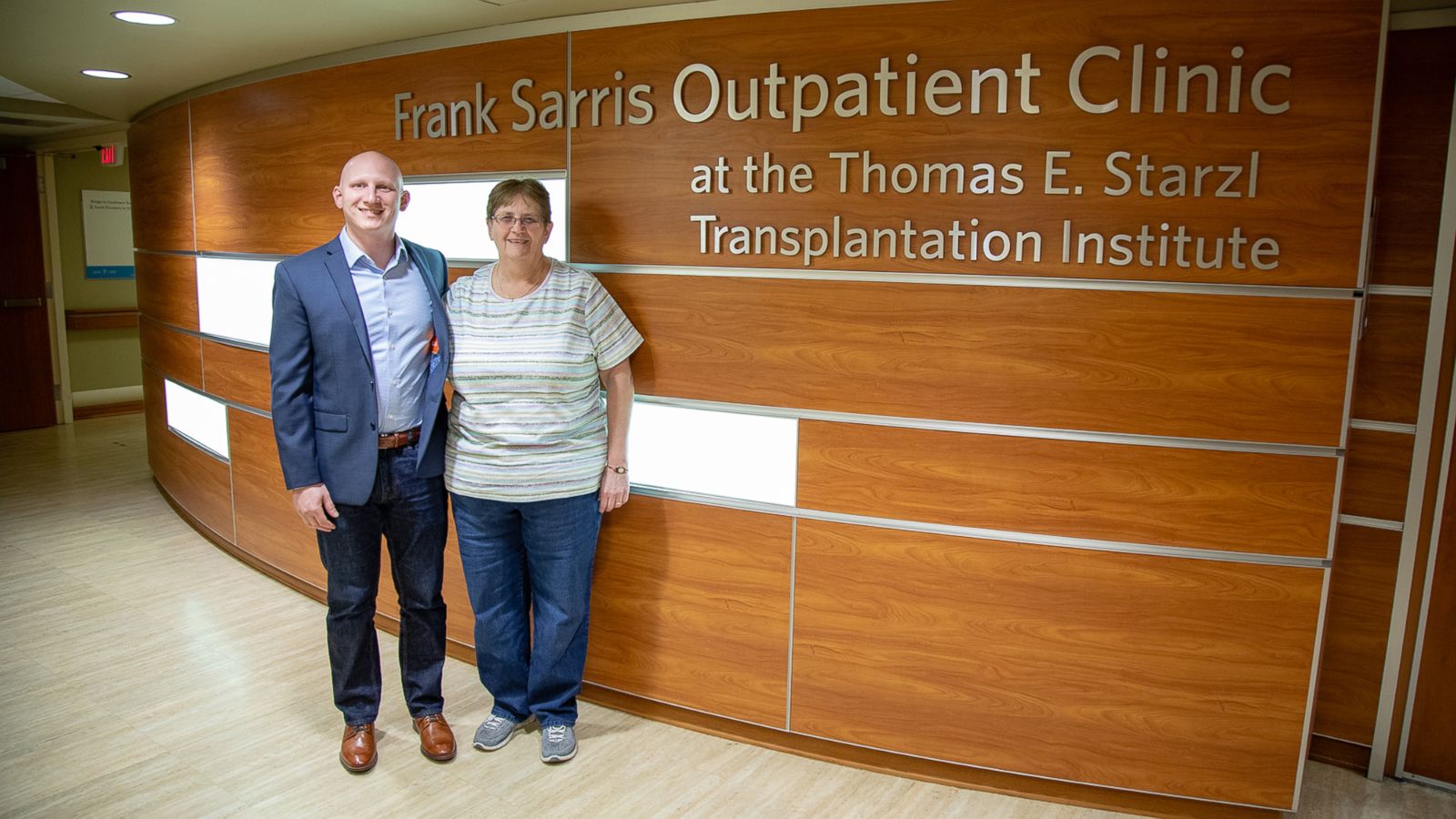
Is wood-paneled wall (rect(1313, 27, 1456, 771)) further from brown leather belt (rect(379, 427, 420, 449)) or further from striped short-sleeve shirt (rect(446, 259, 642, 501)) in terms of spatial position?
brown leather belt (rect(379, 427, 420, 449))

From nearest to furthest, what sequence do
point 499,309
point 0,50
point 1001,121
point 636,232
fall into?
1. point 1001,121
2. point 499,309
3. point 636,232
4. point 0,50

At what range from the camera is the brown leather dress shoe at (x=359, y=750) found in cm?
295

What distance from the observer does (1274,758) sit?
8.79 ft

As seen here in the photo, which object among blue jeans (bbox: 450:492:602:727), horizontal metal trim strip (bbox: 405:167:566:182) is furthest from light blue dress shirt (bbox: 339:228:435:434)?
horizontal metal trim strip (bbox: 405:167:566:182)

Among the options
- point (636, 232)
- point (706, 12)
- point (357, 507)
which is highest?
point (706, 12)

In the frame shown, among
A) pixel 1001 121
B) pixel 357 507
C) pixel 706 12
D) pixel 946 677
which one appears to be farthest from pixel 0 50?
pixel 946 677

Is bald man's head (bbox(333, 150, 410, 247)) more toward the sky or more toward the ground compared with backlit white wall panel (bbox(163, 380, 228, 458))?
more toward the sky

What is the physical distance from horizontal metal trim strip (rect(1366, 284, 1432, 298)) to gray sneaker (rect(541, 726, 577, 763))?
290 centimetres

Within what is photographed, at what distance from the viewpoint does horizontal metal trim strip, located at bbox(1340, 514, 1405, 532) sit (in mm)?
3039

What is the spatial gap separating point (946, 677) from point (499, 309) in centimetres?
176

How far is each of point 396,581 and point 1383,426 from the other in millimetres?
3200

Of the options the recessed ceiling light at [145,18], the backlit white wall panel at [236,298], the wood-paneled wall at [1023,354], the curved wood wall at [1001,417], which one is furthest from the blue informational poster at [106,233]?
the wood-paneled wall at [1023,354]

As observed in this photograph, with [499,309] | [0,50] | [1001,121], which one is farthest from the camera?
[0,50]

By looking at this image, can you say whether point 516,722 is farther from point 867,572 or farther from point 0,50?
point 0,50
